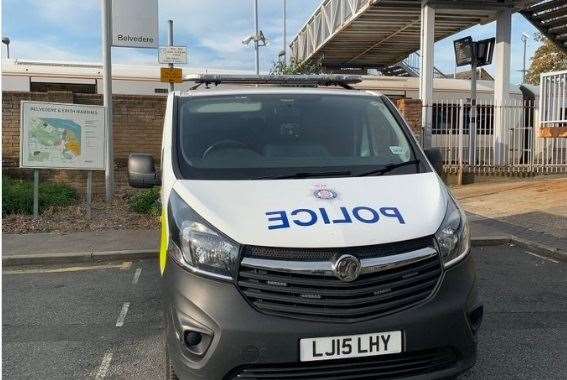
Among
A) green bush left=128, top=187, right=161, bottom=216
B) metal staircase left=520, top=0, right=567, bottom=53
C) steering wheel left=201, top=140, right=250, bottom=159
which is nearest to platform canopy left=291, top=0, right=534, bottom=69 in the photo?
metal staircase left=520, top=0, right=567, bottom=53

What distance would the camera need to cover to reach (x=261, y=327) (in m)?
2.75

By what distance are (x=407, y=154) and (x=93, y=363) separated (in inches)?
104

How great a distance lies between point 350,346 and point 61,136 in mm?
7449

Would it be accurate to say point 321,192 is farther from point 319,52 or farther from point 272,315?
point 319,52

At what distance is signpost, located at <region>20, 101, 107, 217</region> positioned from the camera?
8.85 metres

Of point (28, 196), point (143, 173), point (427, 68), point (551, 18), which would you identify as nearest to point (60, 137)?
point (28, 196)

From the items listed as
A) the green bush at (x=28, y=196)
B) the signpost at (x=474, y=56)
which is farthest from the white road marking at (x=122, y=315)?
the signpost at (x=474, y=56)

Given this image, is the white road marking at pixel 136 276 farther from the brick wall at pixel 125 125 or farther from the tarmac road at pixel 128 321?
the brick wall at pixel 125 125

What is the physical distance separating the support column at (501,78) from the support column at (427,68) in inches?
66.6

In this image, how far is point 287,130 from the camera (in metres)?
4.08

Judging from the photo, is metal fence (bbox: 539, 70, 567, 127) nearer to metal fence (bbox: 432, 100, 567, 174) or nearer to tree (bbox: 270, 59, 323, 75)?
metal fence (bbox: 432, 100, 567, 174)

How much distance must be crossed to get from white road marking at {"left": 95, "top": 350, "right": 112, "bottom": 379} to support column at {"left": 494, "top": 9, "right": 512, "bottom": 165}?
40.2ft

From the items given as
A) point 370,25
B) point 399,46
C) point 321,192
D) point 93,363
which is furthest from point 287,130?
point 399,46

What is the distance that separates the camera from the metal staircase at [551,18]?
48.0ft
